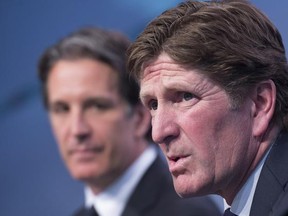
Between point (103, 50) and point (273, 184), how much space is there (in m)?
1.58

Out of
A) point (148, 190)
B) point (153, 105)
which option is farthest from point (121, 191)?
point (153, 105)

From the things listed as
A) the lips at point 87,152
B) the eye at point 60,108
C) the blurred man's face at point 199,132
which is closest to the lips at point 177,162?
the blurred man's face at point 199,132

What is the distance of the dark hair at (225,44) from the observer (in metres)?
2.02

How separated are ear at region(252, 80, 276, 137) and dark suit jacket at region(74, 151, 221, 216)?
84 cm

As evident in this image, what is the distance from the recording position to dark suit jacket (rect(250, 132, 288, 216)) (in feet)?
6.42

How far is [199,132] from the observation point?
2.05m

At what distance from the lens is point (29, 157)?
12.7ft

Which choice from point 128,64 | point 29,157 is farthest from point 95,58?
point 128,64

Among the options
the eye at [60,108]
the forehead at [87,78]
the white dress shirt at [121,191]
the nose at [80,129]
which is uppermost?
the forehead at [87,78]

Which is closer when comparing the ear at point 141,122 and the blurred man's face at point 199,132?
the blurred man's face at point 199,132

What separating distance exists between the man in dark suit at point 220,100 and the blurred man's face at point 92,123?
1245mm

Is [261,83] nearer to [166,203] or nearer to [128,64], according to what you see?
[128,64]

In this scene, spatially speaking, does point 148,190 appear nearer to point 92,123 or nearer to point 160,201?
point 160,201

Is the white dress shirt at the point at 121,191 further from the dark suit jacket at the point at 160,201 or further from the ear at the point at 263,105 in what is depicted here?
the ear at the point at 263,105
